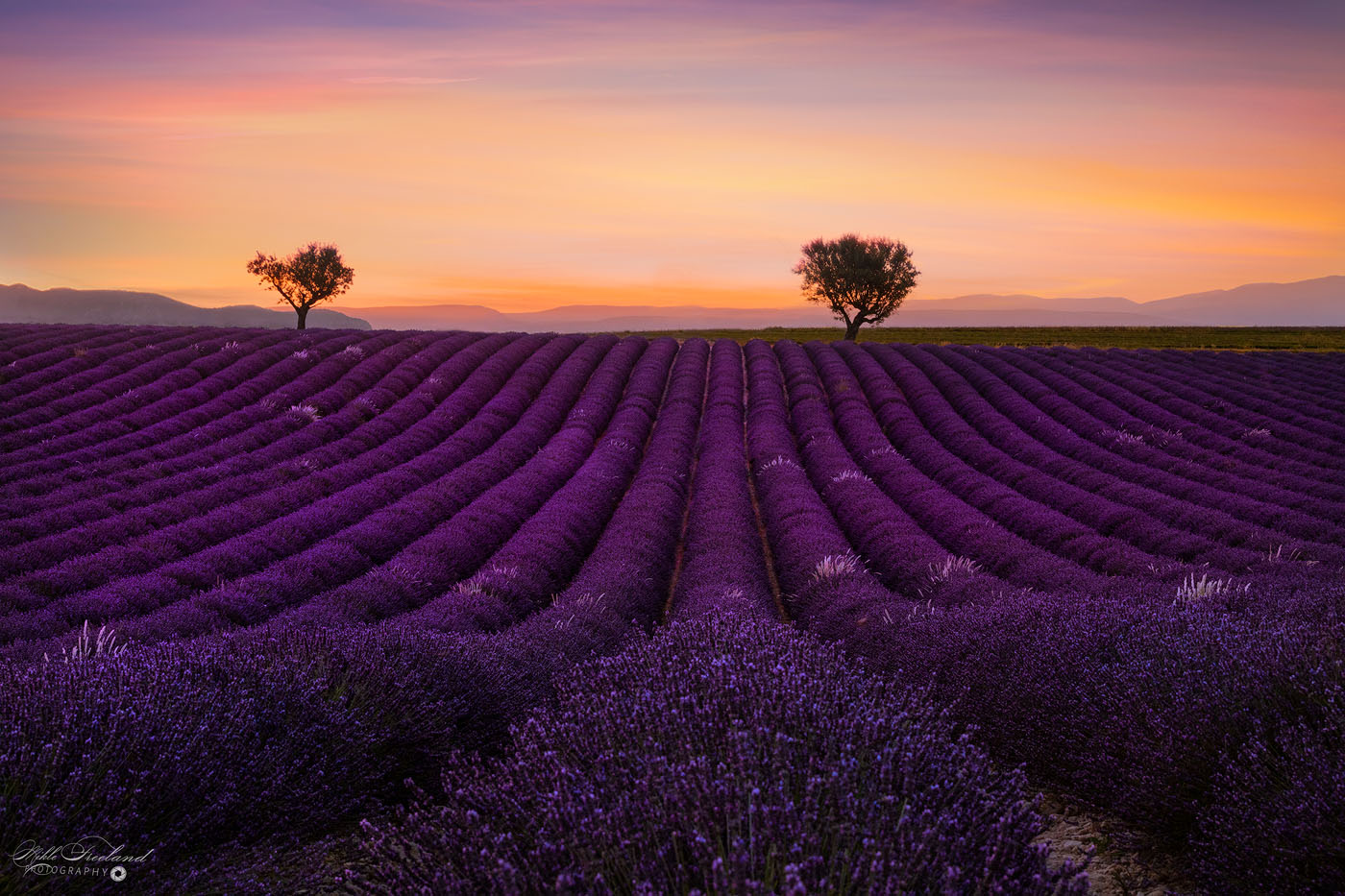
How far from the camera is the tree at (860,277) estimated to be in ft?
147

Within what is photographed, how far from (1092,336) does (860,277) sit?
1405 centimetres

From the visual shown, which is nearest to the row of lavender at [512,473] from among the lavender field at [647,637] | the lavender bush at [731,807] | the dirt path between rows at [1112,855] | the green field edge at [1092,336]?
the lavender field at [647,637]

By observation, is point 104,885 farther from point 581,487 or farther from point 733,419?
point 733,419

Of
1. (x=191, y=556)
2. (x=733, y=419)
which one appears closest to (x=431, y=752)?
(x=191, y=556)

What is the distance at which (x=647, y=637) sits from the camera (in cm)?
641

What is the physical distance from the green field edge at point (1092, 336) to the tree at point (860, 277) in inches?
88.9

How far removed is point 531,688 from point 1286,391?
2685 cm

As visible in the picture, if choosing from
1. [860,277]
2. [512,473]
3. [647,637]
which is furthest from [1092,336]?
[647,637]

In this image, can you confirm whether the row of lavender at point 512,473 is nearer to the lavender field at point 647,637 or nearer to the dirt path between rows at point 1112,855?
the lavender field at point 647,637

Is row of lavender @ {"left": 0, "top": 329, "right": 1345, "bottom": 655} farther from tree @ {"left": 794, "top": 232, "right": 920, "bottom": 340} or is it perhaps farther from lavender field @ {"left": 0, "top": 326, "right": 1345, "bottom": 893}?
tree @ {"left": 794, "top": 232, "right": 920, "bottom": 340}

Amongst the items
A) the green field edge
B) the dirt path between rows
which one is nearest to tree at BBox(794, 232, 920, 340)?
the green field edge

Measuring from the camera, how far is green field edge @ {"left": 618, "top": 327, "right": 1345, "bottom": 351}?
40.5 metres

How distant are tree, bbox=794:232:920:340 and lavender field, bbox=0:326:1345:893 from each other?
2427 cm

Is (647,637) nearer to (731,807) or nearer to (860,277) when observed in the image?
(731,807)
